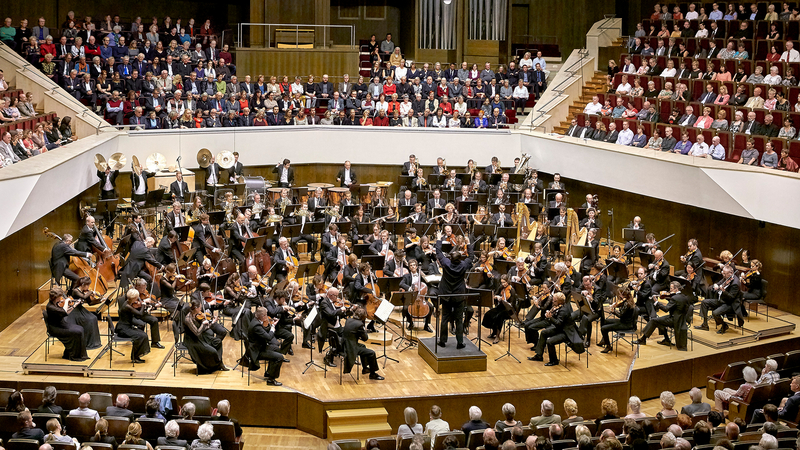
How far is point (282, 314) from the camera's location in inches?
447

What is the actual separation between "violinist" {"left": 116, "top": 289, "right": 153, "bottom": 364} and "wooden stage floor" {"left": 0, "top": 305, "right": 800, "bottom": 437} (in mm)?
Result: 188

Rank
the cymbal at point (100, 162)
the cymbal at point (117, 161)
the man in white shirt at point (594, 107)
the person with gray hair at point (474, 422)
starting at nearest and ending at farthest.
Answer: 1. the person with gray hair at point (474, 422)
2. the cymbal at point (100, 162)
3. the cymbal at point (117, 161)
4. the man in white shirt at point (594, 107)

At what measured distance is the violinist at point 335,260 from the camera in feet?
44.6

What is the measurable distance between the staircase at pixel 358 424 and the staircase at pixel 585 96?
11.7 meters

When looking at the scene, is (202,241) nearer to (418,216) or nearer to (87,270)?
(87,270)

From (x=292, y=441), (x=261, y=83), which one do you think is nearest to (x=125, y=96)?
(x=261, y=83)

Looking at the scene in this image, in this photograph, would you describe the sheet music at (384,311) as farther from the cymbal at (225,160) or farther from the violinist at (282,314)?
the cymbal at (225,160)

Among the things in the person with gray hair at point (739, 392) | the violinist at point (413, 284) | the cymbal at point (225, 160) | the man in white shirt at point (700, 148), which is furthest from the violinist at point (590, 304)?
the cymbal at point (225, 160)

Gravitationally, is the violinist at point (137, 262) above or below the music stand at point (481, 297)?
above

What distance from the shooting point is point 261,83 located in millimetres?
20344

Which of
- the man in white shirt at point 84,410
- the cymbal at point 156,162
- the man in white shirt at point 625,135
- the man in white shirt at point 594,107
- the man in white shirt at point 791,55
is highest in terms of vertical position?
the man in white shirt at point 791,55

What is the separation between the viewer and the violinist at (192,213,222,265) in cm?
1388

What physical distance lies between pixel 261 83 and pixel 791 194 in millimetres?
11576

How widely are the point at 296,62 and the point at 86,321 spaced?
461 inches
